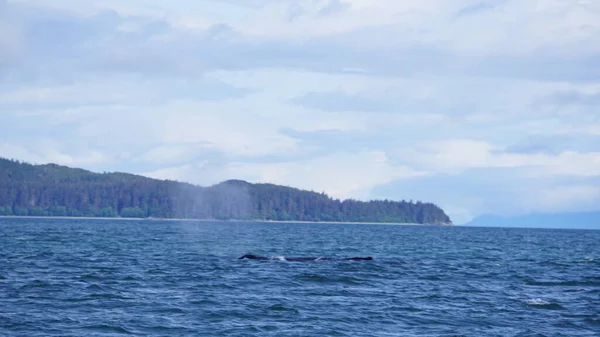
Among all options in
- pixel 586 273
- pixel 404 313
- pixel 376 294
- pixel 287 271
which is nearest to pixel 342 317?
pixel 404 313

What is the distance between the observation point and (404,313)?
34656 mm

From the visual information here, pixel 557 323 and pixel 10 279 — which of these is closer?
pixel 557 323

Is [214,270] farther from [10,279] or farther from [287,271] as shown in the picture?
[10,279]

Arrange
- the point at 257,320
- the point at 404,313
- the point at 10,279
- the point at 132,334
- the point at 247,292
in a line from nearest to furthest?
the point at 132,334
the point at 257,320
the point at 404,313
the point at 247,292
the point at 10,279

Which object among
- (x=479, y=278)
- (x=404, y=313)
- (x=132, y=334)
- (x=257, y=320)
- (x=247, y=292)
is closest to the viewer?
(x=132, y=334)

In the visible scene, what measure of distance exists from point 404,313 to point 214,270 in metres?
19.6

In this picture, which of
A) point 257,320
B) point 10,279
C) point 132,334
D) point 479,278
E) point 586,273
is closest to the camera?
point 132,334

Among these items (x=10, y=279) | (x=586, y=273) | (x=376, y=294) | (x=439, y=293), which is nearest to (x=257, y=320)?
(x=376, y=294)

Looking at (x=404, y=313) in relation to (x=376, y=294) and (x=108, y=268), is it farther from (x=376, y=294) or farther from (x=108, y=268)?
(x=108, y=268)

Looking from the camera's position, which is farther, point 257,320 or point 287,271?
Answer: point 287,271

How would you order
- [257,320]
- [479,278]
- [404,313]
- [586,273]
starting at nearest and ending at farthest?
[257,320], [404,313], [479,278], [586,273]

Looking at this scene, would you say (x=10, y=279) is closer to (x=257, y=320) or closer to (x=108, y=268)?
(x=108, y=268)

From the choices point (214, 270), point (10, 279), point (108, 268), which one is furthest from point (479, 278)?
point (10, 279)

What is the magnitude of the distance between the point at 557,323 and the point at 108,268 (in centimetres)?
2982
